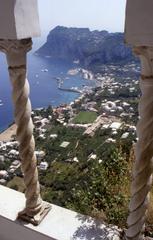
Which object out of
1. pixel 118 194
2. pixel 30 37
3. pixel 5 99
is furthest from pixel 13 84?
pixel 5 99

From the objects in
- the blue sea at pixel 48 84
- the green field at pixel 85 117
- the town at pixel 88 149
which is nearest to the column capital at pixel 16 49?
the town at pixel 88 149

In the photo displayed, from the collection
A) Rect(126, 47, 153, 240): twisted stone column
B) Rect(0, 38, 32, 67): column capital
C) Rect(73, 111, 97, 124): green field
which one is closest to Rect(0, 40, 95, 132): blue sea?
Rect(73, 111, 97, 124): green field

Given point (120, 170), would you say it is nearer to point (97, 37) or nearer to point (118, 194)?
point (118, 194)

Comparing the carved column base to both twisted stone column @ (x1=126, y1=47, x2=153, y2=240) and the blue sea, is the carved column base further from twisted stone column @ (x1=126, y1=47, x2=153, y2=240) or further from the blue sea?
the blue sea

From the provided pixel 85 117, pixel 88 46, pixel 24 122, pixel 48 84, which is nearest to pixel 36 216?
pixel 24 122

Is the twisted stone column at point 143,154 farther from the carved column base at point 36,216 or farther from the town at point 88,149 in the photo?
the carved column base at point 36,216

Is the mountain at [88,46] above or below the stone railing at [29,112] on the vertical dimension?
below
